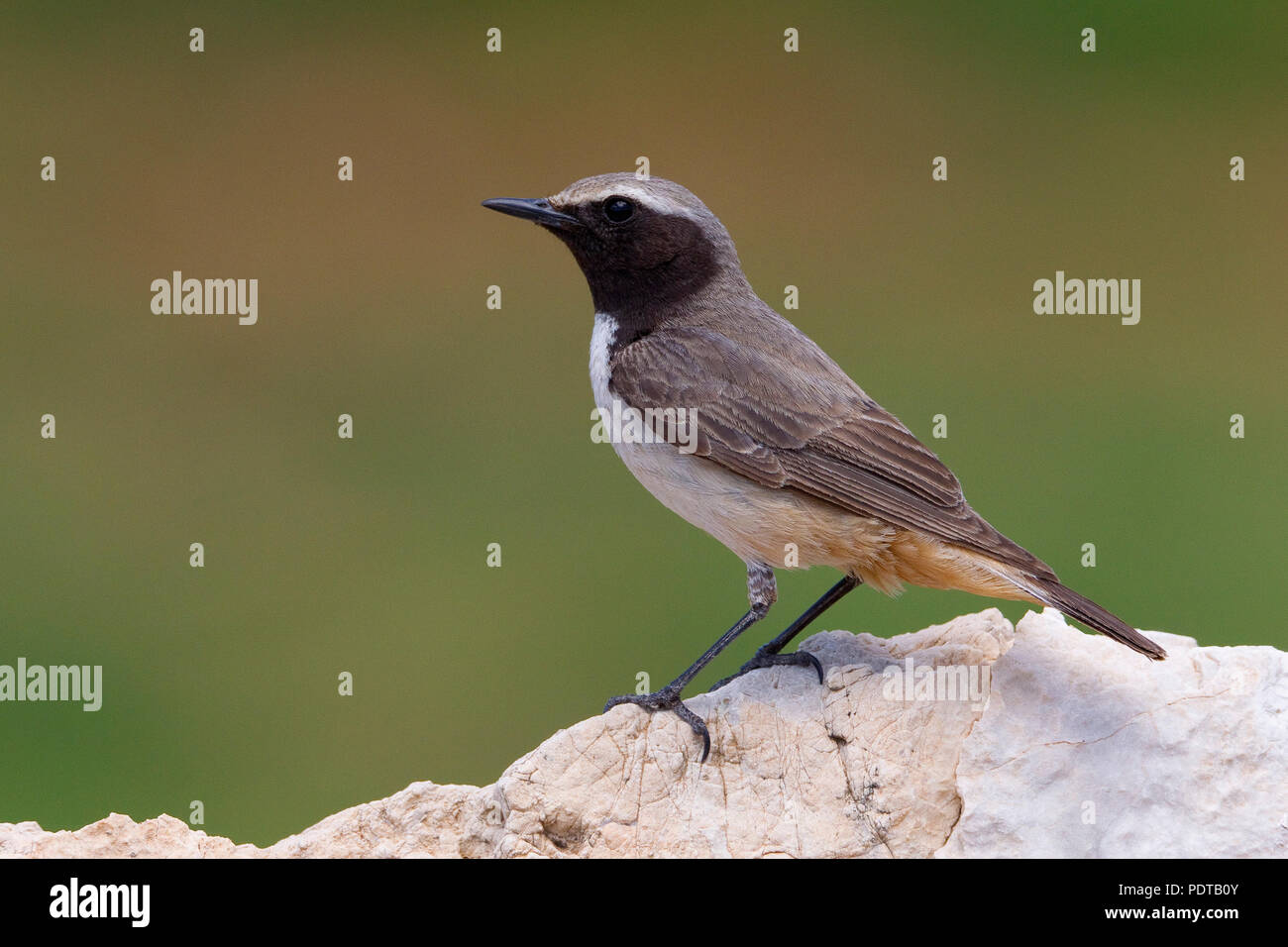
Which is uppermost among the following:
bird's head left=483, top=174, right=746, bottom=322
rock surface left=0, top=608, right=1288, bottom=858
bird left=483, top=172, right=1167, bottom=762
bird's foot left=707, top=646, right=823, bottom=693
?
bird's head left=483, top=174, right=746, bottom=322

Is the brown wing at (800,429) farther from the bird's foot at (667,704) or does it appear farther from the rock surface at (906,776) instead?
the bird's foot at (667,704)

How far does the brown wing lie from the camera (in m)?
7.57

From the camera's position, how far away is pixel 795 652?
7.73m

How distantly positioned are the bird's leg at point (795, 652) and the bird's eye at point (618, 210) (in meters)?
2.35

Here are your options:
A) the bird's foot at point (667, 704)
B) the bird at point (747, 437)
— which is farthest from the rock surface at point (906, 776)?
the bird at point (747, 437)

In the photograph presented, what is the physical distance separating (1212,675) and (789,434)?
2.38 metres

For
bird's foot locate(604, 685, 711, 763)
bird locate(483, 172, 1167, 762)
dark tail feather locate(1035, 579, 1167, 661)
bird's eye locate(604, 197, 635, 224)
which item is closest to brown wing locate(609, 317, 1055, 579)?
bird locate(483, 172, 1167, 762)

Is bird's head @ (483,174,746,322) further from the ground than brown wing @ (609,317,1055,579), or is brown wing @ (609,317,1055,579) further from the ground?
bird's head @ (483,174,746,322)

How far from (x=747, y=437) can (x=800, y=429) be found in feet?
0.94

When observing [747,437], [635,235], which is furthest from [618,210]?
[747,437]

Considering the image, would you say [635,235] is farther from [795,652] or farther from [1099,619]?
[1099,619]

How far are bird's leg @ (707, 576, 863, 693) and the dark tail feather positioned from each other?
1212 mm

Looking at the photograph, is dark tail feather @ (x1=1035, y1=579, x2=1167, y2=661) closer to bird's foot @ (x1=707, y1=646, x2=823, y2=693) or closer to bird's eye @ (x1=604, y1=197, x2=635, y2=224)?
bird's foot @ (x1=707, y1=646, x2=823, y2=693)

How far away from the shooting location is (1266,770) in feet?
21.4
